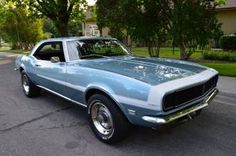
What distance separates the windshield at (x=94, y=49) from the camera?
4863mm

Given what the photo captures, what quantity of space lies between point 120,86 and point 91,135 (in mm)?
1215

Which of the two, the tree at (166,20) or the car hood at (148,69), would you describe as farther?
the tree at (166,20)

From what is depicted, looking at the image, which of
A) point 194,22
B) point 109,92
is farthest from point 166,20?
point 109,92

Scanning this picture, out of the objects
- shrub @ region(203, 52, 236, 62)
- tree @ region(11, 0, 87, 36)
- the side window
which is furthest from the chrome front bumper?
tree @ region(11, 0, 87, 36)

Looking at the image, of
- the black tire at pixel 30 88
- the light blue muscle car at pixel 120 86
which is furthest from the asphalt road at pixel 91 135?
the black tire at pixel 30 88

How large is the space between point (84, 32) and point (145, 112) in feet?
125

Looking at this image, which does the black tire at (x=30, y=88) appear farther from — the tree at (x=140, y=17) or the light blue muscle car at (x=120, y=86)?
the tree at (x=140, y=17)

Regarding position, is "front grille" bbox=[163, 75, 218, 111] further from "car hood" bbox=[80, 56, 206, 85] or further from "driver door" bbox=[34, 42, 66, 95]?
"driver door" bbox=[34, 42, 66, 95]

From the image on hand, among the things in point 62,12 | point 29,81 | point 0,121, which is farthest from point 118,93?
point 62,12

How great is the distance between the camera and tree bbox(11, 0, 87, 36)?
57.5 ft

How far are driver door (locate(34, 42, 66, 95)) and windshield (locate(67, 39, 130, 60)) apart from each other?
27cm

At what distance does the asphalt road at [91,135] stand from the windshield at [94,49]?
1227 mm

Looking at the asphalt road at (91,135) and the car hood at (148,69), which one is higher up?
the car hood at (148,69)

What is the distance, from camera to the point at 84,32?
40.3 metres
